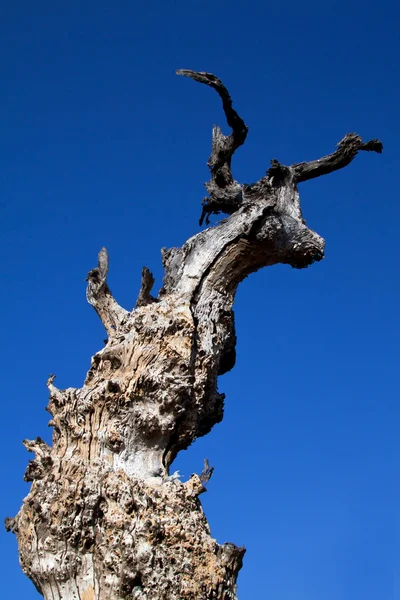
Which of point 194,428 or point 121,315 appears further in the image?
point 121,315

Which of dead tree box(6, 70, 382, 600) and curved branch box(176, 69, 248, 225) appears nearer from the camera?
dead tree box(6, 70, 382, 600)

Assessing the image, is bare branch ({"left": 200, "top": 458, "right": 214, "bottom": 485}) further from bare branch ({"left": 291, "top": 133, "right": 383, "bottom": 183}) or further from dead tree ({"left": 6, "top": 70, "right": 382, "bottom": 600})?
bare branch ({"left": 291, "top": 133, "right": 383, "bottom": 183})

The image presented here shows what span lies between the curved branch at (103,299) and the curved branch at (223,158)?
1.39 metres

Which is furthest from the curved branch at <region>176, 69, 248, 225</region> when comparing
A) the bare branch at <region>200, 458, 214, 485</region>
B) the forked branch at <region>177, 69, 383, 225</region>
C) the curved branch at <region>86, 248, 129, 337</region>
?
the bare branch at <region>200, 458, 214, 485</region>

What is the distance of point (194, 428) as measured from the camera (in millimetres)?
6621

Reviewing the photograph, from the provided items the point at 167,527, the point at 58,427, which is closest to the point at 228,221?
the point at 58,427

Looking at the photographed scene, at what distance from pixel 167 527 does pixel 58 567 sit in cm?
93

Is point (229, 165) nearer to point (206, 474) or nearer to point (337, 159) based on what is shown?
point (337, 159)

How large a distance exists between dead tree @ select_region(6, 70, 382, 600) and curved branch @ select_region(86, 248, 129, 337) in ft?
0.05

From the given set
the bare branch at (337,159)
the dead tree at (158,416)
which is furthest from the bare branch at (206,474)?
the bare branch at (337,159)

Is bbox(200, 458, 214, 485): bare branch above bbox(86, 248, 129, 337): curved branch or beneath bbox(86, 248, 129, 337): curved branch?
beneath

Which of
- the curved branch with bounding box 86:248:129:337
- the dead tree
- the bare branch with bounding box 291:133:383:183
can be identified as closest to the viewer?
the dead tree

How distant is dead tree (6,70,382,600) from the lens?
211 inches

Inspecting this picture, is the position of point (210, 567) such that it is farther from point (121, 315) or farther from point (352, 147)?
point (352, 147)
